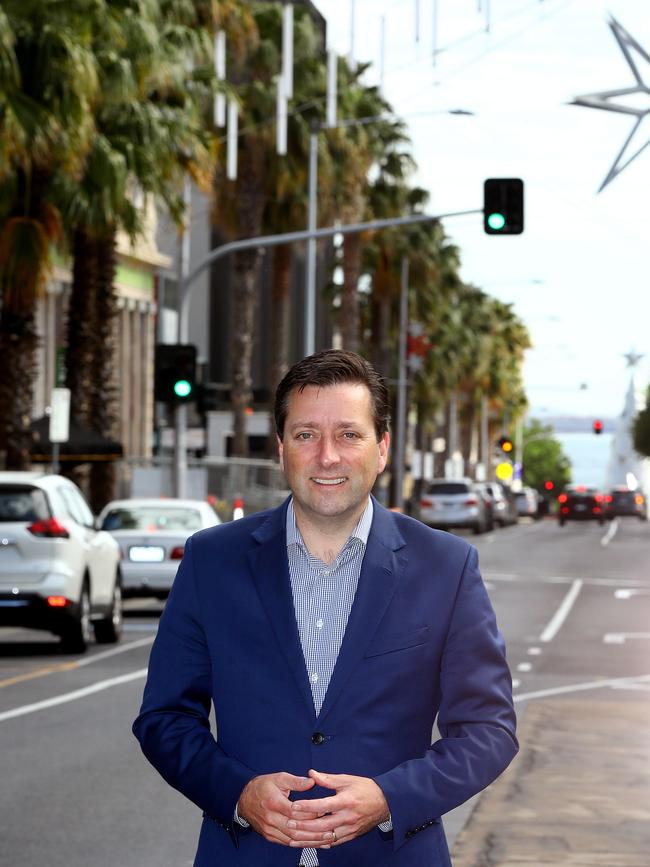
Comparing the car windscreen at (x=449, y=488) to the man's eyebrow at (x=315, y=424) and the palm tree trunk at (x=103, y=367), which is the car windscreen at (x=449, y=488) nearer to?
the palm tree trunk at (x=103, y=367)

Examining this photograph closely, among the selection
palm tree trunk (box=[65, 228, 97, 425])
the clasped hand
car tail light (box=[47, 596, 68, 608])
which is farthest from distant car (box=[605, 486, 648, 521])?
the clasped hand

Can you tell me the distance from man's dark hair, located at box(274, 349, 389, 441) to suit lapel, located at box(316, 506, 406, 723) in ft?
0.77

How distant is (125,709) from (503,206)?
16.1 metres

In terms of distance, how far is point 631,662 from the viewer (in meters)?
19.7

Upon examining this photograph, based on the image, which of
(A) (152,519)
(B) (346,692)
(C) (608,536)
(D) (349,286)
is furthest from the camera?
(C) (608,536)

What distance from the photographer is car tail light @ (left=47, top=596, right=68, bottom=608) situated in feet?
63.3

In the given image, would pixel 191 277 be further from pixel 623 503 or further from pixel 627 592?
pixel 623 503

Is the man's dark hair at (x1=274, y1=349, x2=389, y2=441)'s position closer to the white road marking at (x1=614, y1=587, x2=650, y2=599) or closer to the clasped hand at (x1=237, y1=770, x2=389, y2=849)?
the clasped hand at (x1=237, y1=770, x2=389, y2=849)

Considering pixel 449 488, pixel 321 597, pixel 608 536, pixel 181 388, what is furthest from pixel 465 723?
pixel 608 536

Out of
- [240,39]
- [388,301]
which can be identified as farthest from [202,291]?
[240,39]

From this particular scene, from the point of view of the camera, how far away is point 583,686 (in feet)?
56.5

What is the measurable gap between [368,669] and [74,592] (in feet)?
51.8

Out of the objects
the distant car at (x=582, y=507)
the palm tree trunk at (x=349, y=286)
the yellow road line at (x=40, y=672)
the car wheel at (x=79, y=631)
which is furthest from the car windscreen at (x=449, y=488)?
the yellow road line at (x=40, y=672)

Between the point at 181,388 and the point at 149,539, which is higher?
the point at 181,388
